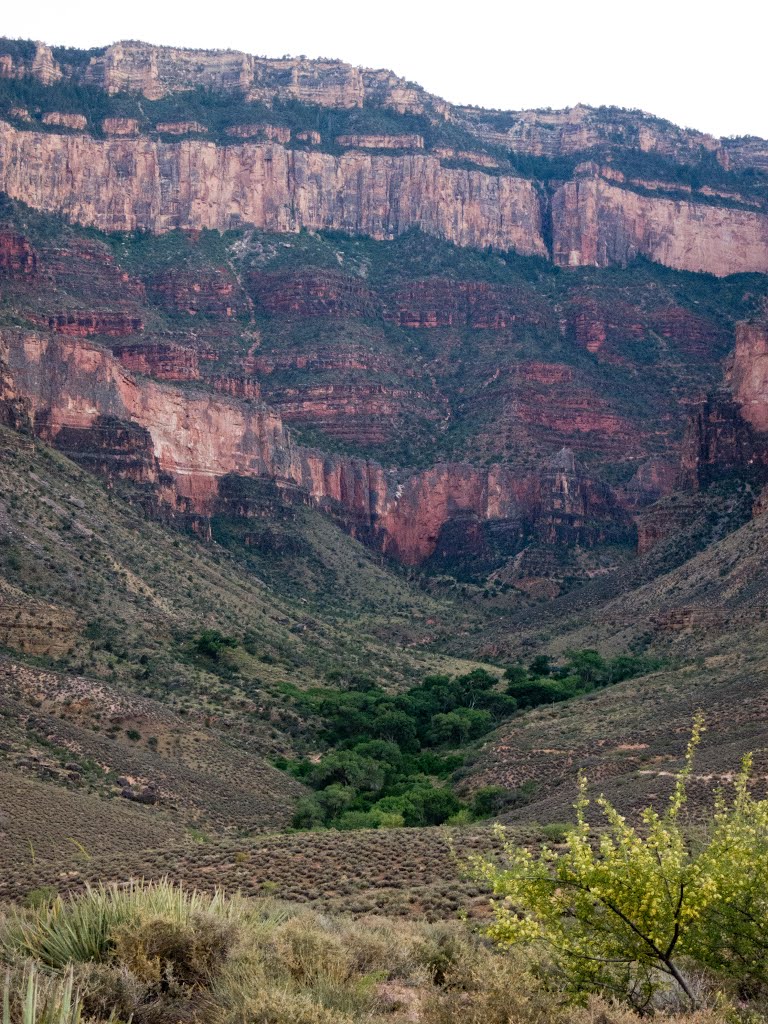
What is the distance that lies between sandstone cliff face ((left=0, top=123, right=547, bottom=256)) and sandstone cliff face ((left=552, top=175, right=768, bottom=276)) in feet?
14.0

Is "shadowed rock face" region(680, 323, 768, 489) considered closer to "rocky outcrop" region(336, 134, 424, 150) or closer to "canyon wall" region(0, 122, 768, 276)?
"canyon wall" region(0, 122, 768, 276)

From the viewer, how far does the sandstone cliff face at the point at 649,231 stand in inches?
7485

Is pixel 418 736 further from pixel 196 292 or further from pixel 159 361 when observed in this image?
pixel 196 292

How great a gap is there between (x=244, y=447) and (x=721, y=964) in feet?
380

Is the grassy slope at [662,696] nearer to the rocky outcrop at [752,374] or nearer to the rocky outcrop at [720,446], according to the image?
the rocky outcrop at [720,446]

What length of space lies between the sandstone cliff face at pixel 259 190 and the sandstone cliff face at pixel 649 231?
426 centimetres

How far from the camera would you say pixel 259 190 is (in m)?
177

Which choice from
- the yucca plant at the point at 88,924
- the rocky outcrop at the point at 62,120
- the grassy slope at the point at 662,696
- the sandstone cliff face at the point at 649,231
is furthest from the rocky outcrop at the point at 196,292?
the yucca plant at the point at 88,924

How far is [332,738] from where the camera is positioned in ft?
257

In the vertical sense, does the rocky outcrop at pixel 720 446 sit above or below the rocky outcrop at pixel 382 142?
below

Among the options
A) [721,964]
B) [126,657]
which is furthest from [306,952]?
[126,657]

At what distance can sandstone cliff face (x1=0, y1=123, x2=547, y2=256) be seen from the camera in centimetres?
16538

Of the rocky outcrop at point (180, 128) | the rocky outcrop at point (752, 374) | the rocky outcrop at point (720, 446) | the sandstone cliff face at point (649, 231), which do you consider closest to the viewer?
the rocky outcrop at point (720, 446)

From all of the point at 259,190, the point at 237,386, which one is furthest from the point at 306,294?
the point at 237,386
